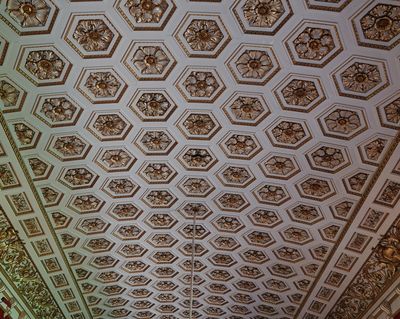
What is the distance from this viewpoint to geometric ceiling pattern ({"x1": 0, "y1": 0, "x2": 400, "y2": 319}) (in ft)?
20.5

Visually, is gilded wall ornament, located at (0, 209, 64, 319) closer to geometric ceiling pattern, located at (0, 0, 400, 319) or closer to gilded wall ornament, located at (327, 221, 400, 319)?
geometric ceiling pattern, located at (0, 0, 400, 319)

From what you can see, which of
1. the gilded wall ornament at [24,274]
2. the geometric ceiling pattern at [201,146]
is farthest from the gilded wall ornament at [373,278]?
the gilded wall ornament at [24,274]

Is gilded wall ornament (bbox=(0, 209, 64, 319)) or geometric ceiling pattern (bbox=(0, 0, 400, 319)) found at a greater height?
geometric ceiling pattern (bbox=(0, 0, 400, 319))

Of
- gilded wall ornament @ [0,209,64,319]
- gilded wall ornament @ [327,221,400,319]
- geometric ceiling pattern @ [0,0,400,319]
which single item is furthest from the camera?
gilded wall ornament @ [0,209,64,319]

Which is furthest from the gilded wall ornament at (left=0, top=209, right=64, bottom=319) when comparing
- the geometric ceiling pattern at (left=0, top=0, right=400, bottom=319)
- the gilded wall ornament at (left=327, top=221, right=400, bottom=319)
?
the gilded wall ornament at (left=327, top=221, right=400, bottom=319)

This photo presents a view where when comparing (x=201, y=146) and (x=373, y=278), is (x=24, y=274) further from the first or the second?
(x=373, y=278)

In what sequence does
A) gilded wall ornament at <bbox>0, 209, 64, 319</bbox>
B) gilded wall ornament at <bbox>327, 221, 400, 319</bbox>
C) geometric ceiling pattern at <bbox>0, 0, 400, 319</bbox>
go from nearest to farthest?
1. geometric ceiling pattern at <bbox>0, 0, 400, 319</bbox>
2. gilded wall ornament at <bbox>327, 221, 400, 319</bbox>
3. gilded wall ornament at <bbox>0, 209, 64, 319</bbox>

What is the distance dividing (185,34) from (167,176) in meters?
3.19

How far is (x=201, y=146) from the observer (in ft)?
26.6

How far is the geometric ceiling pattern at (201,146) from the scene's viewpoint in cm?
624

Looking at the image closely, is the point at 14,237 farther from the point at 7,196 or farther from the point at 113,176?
the point at 113,176

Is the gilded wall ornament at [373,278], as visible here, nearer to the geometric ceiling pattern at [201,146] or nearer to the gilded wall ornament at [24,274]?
the geometric ceiling pattern at [201,146]

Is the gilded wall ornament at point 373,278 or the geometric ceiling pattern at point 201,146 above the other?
the geometric ceiling pattern at point 201,146

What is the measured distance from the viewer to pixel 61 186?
865 cm
